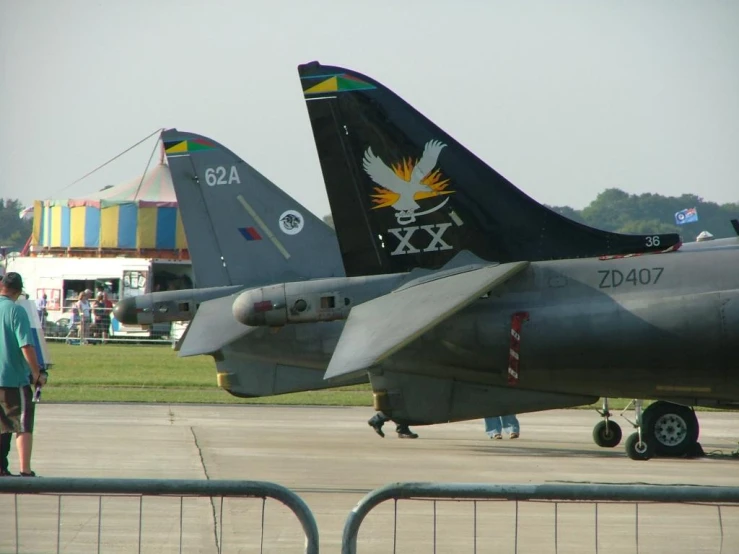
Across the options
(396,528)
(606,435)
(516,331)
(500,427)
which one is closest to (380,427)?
(500,427)

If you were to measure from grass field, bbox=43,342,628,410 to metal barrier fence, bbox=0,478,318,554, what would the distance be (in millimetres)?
12287

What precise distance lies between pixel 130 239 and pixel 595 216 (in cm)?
7270

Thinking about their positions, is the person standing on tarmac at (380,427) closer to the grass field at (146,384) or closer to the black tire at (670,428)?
the black tire at (670,428)

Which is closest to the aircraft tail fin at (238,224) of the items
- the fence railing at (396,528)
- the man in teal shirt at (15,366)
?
the man in teal shirt at (15,366)

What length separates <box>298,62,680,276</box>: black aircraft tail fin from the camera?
43.1 ft

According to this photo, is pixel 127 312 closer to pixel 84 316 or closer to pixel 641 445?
pixel 641 445

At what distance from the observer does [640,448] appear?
45.2 ft

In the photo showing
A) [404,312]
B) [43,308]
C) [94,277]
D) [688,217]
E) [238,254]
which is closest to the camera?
[404,312]

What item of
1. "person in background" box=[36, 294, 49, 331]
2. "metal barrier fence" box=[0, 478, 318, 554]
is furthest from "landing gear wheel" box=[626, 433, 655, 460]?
"person in background" box=[36, 294, 49, 331]

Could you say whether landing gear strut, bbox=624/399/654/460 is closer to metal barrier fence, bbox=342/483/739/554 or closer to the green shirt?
metal barrier fence, bbox=342/483/739/554

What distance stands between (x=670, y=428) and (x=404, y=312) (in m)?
4.29

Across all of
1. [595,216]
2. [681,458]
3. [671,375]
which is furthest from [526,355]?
[595,216]

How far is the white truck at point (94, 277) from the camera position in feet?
156

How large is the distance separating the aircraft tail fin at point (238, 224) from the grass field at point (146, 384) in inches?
188
